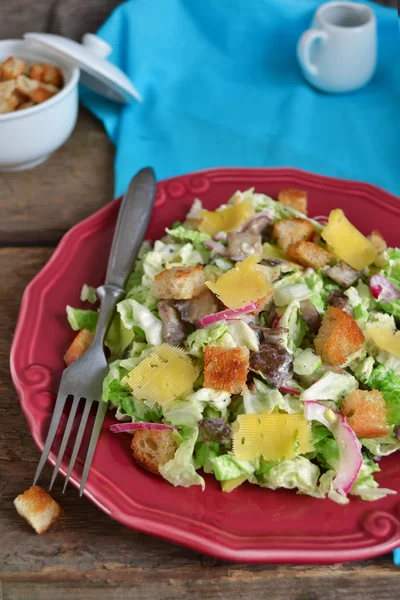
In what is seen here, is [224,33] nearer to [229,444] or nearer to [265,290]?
[265,290]

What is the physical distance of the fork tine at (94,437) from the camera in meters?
1.97

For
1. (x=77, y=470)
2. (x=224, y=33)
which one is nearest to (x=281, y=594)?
(x=77, y=470)

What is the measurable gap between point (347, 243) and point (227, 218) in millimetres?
458

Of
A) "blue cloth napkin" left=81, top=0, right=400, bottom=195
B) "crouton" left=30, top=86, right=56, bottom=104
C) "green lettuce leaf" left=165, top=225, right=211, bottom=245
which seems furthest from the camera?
"blue cloth napkin" left=81, top=0, right=400, bottom=195

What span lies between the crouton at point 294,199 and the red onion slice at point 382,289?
1.63 ft

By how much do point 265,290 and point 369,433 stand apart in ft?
1.72

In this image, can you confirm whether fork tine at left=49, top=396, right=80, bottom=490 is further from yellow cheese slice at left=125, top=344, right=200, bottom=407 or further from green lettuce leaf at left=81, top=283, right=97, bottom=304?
green lettuce leaf at left=81, top=283, right=97, bottom=304

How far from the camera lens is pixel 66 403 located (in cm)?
219

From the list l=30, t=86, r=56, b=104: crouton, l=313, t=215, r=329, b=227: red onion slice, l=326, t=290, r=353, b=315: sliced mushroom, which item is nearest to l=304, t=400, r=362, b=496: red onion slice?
l=326, t=290, r=353, b=315: sliced mushroom

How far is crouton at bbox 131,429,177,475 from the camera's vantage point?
6.57 feet

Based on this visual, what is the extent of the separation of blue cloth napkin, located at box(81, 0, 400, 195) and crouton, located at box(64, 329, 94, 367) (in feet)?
3.29

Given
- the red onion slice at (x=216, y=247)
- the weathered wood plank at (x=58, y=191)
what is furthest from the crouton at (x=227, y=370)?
the weathered wood plank at (x=58, y=191)

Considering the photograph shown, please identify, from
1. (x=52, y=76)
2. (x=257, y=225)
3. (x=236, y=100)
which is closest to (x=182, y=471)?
(x=257, y=225)

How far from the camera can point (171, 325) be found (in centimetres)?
225
